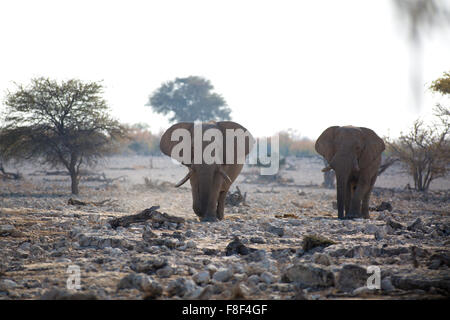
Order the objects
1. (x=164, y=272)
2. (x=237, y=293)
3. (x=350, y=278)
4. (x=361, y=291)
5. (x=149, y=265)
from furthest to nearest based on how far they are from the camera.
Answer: (x=149, y=265) < (x=164, y=272) < (x=350, y=278) < (x=361, y=291) < (x=237, y=293)

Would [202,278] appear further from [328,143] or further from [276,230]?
[328,143]

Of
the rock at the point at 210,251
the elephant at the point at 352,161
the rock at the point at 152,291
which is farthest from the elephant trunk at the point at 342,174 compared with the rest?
the rock at the point at 152,291

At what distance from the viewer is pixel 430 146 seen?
2447cm

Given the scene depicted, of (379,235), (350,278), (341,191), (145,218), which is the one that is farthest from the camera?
(341,191)

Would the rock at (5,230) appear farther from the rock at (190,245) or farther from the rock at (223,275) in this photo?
the rock at (223,275)

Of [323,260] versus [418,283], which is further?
[323,260]

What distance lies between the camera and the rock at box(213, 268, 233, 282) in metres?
5.64

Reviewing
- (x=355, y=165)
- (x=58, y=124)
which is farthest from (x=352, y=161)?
(x=58, y=124)

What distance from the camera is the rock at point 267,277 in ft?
18.4

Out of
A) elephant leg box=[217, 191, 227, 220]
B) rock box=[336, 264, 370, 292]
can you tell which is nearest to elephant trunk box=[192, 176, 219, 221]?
elephant leg box=[217, 191, 227, 220]

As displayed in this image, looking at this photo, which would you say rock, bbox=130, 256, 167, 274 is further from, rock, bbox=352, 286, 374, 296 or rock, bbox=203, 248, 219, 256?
rock, bbox=352, 286, 374, 296

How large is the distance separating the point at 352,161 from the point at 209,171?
11.8 ft

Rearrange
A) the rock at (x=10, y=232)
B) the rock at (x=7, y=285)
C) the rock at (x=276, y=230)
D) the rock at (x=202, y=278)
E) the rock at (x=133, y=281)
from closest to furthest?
1. the rock at (x=133, y=281)
2. the rock at (x=7, y=285)
3. the rock at (x=202, y=278)
4. the rock at (x=10, y=232)
5. the rock at (x=276, y=230)
